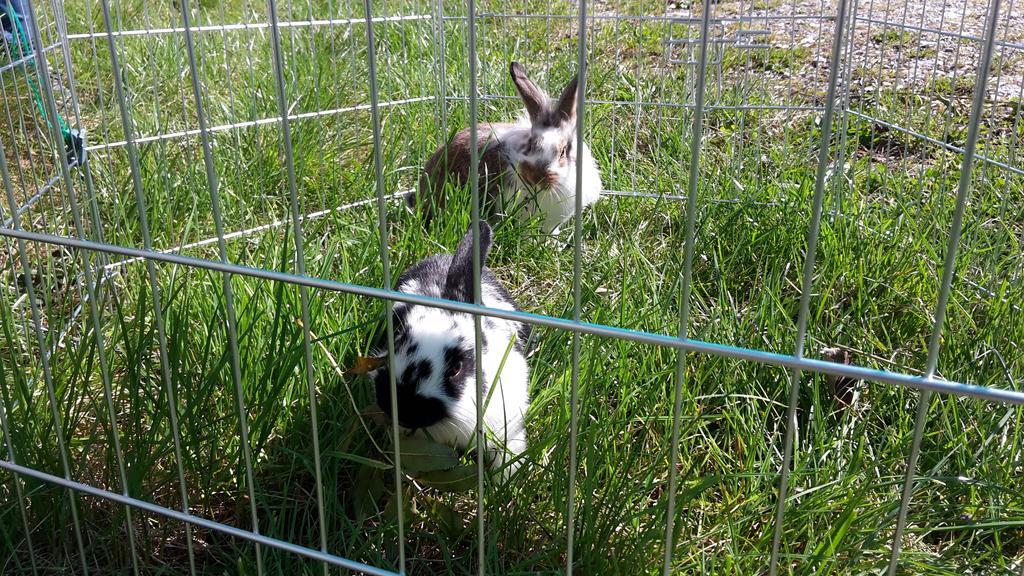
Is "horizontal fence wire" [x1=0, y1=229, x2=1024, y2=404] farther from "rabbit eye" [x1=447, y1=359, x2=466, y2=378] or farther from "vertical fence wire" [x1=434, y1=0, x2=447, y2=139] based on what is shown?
"vertical fence wire" [x1=434, y1=0, x2=447, y2=139]

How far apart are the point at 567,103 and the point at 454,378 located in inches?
78.4

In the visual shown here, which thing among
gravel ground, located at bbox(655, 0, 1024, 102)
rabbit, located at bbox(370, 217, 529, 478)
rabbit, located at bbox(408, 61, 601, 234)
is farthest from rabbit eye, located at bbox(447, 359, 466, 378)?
gravel ground, located at bbox(655, 0, 1024, 102)

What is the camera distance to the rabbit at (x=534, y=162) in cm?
371

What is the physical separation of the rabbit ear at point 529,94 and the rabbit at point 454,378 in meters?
1.48

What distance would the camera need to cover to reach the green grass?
6.14ft

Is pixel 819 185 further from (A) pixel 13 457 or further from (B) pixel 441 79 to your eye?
(B) pixel 441 79

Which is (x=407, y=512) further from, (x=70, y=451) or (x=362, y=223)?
(x=362, y=223)

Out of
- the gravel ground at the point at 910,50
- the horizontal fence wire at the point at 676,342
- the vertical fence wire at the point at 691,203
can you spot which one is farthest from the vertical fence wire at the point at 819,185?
the gravel ground at the point at 910,50

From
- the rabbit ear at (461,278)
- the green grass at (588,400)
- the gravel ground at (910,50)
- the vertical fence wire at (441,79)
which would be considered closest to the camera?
the green grass at (588,400)

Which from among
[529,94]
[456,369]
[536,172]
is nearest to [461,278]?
[456,369]

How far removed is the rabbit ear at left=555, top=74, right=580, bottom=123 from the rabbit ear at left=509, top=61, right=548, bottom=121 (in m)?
0.07

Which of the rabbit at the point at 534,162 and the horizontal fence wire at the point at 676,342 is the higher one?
the horizontal fence wire at the point at 676,342

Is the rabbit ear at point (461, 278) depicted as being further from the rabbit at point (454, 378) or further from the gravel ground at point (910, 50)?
the gravel ground at point (910, 50)

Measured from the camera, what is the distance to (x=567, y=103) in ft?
12.5
